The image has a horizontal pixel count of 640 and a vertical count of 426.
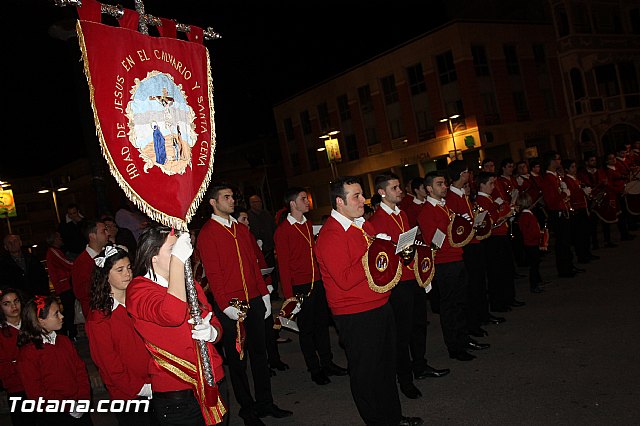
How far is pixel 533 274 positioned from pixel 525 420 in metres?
5.14

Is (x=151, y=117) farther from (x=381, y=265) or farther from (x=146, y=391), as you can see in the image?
(x=381, y=265)

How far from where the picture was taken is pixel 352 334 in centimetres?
457

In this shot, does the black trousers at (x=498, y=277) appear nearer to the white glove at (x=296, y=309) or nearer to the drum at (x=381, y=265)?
the white glove at (x=296, y=309)

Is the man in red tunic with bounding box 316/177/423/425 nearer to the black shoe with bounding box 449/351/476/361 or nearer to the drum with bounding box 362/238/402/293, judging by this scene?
the drum with bounding box 362/238/402/293

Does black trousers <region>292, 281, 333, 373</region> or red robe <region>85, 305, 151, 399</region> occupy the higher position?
red robe <region>85, 305, 151, 399</region>

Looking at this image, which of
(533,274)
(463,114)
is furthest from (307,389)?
(463,114)

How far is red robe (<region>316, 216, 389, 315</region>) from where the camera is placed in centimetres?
453

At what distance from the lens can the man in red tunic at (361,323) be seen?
4504mm

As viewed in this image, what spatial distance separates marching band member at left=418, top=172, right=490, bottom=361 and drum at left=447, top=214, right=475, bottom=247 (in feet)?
0.17

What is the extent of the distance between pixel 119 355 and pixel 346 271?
1.80 metres

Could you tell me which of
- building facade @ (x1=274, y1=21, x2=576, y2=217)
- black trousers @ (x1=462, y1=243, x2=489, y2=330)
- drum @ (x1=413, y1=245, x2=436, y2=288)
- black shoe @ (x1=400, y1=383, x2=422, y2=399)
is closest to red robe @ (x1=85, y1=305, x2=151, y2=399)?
black shoe @ (x1=400, y1=383, x2=422, y2=399)

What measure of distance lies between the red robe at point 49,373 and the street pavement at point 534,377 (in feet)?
6.44

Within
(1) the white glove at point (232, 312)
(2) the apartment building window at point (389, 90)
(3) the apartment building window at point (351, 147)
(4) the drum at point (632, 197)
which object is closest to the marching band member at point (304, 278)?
(1) the white glove at point (232, 312)

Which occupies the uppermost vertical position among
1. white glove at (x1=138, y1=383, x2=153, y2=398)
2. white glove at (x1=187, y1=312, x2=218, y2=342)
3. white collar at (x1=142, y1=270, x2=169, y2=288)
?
white collar at (x1=142, y1=270, x2=169, y2=288)
